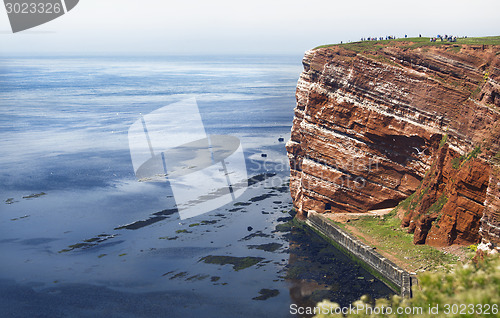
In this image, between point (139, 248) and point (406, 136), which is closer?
point (406, 136)

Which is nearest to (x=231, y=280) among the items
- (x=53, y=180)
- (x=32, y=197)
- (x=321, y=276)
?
(x=321, y=276)

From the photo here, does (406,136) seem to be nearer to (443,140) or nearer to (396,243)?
(443,140)

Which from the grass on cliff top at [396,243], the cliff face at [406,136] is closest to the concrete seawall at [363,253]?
the grass on cliff top at [396,243]

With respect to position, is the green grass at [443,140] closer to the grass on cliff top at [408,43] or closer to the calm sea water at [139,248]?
the grass on cliff top at [408,43]

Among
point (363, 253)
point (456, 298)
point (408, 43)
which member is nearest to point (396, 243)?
point (363, 253)

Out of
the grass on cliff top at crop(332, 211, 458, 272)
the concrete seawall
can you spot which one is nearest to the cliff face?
the grass on cliff top at crop(332, 211, 458, 272)

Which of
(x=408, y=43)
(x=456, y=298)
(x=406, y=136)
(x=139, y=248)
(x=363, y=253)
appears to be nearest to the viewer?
(x=456, y=298)
